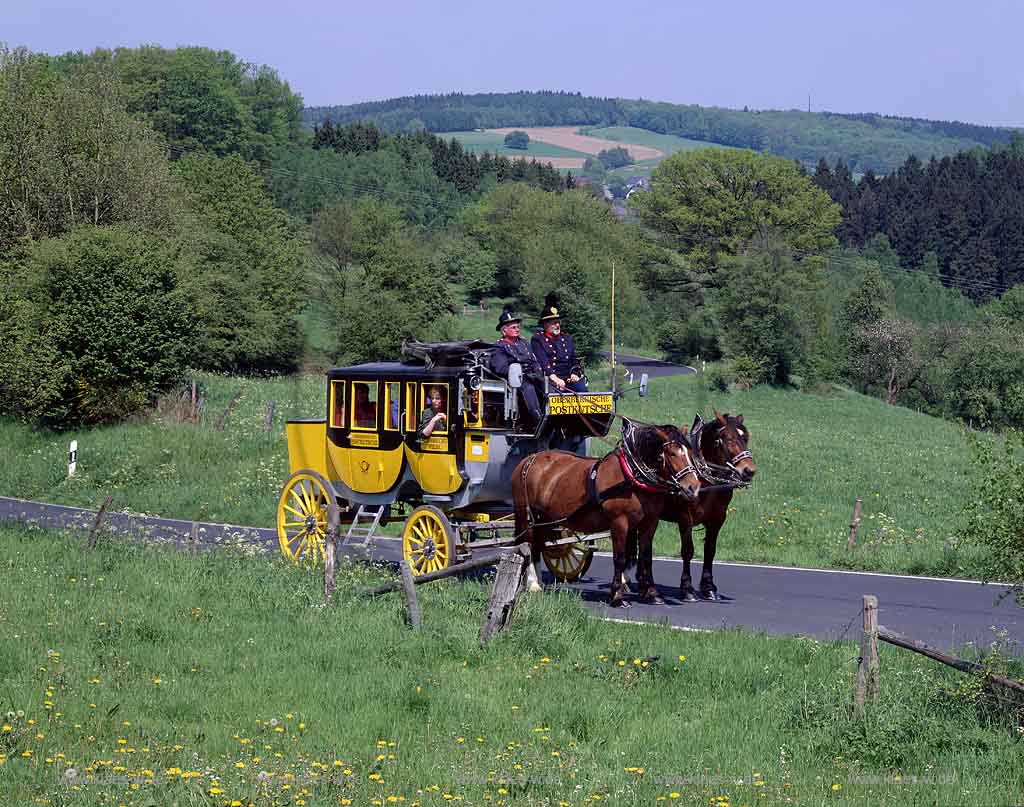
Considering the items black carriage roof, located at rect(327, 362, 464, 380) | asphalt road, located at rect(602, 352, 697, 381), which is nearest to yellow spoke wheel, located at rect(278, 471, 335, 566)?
black carriage roof, located at rect(327, 362, 464, 380)

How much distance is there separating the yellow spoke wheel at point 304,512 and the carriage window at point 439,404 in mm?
2027

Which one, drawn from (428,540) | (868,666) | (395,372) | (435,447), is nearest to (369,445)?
(395,372)

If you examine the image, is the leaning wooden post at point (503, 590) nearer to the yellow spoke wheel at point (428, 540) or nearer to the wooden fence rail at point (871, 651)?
the yellow spoke wheel at point (428, 540)

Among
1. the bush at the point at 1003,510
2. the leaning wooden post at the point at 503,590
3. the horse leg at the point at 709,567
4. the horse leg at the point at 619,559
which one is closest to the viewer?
the bush at the point at 1003,510

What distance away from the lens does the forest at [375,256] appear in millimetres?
37531

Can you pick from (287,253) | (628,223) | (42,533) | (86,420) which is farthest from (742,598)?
(628,223)

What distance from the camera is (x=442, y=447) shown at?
16750mm

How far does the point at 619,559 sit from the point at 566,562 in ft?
7.53

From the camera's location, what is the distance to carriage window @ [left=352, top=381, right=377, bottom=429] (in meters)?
17.7

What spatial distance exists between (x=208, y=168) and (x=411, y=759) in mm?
69300

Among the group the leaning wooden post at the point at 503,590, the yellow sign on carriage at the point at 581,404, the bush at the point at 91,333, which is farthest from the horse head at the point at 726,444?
the bush at the point at 91,333

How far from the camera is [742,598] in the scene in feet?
55.2

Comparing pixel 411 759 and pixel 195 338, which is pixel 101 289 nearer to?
pixel 195 338

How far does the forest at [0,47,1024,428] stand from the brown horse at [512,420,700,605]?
447 centimetres
